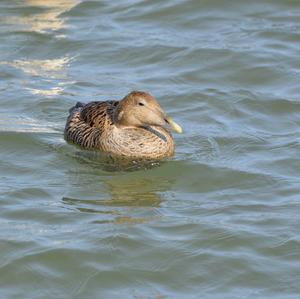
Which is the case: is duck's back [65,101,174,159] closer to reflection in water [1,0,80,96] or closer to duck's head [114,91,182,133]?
duck's head [114,91,182,133]

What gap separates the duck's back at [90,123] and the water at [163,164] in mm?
177

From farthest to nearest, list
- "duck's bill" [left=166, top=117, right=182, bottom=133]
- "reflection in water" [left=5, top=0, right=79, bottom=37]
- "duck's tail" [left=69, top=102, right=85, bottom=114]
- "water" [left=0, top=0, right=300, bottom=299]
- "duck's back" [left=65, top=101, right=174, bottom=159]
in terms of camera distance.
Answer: "reflection in water" [left=5, top=0, right=79, bottom=37] → "duck's tail" [left=69, top=102, right=85, bottom=114] → "duck's back" [left=65, top=101, right=174, bottom=159] → "duck's bill" [left=166, top=117, right=182, bottom=133] → "water" [left=0, top=0, right=300, bottom=299]

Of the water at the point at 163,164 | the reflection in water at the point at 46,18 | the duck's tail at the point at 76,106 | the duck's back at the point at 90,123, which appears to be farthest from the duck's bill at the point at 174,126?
the reflection in water at the point at 46,18

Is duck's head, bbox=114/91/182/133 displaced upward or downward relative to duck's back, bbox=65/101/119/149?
upward

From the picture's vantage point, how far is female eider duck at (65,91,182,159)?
437 inches

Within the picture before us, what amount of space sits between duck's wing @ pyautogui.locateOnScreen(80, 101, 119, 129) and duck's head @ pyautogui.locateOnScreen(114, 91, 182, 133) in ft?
0.59

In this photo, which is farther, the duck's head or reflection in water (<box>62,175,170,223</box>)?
the duck's head

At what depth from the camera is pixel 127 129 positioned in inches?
455

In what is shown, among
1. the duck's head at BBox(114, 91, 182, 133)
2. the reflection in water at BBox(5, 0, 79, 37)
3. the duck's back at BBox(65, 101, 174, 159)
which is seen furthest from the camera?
the reflection in water at BBox(5, 0, 79, 37)

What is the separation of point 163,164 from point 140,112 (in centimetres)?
58

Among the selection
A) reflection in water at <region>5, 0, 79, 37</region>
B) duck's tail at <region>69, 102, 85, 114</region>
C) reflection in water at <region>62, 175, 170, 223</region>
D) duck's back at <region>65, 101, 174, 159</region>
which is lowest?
reflection in water at <region>62, 175, 170, 223</region>

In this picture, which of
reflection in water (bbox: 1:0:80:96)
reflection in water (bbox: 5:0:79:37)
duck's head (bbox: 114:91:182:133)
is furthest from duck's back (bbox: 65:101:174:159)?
reflection in water (bbox: 5:0:79:37)

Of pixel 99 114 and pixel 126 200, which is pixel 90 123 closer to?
pixel 99 114

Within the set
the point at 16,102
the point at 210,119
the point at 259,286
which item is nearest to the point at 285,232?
the point at 259,286
